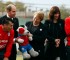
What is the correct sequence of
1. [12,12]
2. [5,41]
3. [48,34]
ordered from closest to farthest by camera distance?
[5,41], [12,12], [48,34]

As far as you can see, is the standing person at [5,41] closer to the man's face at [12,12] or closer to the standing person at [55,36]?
the man's face at [12,12]

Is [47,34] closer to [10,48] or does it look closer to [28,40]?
[28,40]

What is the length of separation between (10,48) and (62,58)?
1.17 m

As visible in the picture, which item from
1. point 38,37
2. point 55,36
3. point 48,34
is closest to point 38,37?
point 38,37

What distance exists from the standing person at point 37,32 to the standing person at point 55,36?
0.42 feet

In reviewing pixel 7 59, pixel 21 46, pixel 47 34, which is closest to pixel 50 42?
pixel 47 34

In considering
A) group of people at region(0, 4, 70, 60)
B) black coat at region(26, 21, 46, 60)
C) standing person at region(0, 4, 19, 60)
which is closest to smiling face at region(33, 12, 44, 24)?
group of people at region(0, 4, 70, 60)

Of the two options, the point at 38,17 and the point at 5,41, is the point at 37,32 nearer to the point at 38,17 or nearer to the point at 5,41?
the point at 38,17

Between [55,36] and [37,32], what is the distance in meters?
0.37

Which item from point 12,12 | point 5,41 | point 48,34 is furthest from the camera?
point 48,34

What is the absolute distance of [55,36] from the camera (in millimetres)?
6598

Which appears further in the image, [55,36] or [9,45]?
[55,36]

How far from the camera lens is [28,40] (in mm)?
6535

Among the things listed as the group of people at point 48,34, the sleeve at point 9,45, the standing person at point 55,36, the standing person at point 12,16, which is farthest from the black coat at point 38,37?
the sleeve at point 9,45
